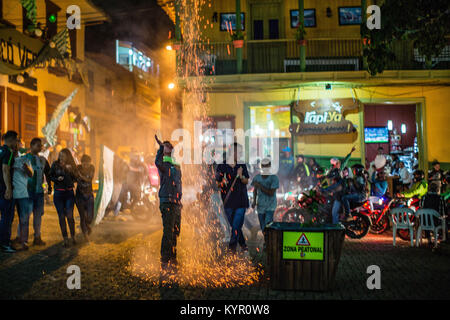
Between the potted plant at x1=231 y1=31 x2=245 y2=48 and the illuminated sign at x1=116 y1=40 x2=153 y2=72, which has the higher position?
the illuminated sign at x1=116 y1=40 x2=153 y2=72

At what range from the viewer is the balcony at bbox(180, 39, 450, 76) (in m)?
14.9

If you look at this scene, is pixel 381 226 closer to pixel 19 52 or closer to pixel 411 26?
pixel 411 26

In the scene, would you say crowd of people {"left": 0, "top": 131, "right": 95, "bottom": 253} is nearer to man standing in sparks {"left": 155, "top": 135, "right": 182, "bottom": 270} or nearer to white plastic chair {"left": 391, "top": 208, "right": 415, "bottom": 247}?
man standing in sparks {"left": 155, "top": 135, "right": 182, "bottom": 270}

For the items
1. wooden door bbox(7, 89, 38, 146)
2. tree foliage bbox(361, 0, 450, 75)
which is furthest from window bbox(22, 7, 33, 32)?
tree foliage bbox(361, 0, 450, 75)

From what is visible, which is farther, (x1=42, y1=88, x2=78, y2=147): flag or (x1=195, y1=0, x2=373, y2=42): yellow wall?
(x1=195, y1=0, x2=373, y2=42): yellow wall

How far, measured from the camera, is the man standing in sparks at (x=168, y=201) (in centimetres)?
645

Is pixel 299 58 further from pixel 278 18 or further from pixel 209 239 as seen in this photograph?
pixel 209 239

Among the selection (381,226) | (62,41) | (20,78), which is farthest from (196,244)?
(62,41)

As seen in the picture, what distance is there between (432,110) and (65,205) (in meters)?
12.8

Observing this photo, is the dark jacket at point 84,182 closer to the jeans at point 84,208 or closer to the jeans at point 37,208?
the jeans at point 84,208

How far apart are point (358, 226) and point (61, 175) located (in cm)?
637

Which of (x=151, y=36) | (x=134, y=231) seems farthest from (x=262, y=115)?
(x=151, y=36)

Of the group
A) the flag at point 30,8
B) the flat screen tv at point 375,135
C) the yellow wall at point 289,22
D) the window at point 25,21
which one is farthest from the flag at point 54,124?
the flat screen tv at point 375,135

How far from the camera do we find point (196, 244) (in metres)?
8.35
